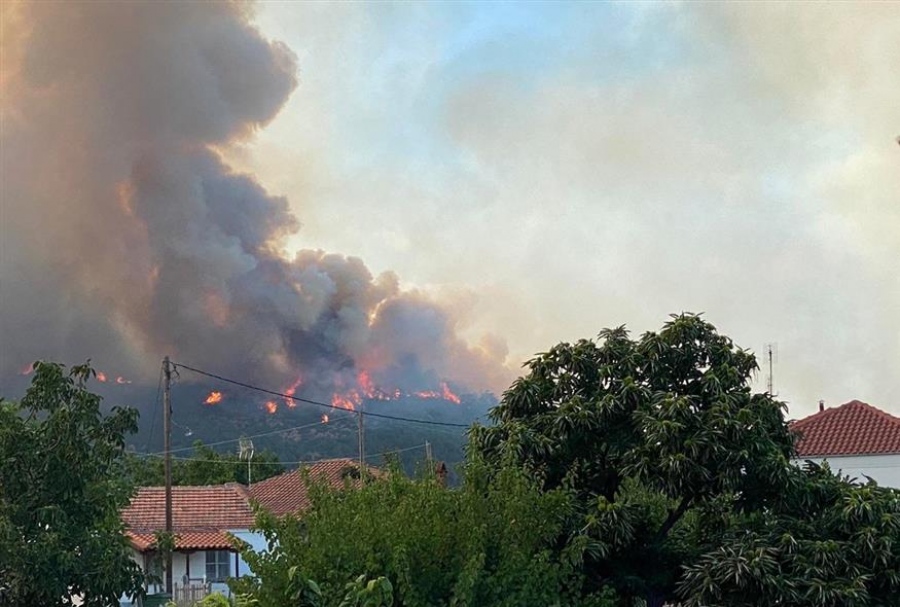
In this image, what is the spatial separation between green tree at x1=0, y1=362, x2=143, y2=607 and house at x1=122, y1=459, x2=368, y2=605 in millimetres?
20594

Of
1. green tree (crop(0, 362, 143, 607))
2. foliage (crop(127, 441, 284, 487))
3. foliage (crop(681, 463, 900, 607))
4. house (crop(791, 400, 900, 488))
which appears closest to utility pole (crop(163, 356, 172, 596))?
green tree (crop(0, 362, 143, 607))

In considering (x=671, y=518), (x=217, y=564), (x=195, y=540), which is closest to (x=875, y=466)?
(x=671, y=518)

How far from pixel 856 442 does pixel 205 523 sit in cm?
2766

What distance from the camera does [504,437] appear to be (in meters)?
17.3

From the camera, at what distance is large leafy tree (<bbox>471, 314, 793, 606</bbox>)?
15.8 m

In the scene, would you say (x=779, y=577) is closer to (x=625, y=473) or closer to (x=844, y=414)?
(x=625, y=473)

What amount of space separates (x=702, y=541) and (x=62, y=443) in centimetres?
1212

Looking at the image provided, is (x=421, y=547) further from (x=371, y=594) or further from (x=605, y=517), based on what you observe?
(x=605, y=517)

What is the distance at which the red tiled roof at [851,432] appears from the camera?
124 feet

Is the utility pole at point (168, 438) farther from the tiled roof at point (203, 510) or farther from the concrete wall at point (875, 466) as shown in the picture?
the concrete wall at point (875, 466)

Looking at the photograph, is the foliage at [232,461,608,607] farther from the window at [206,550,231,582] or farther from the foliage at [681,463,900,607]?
the window at [206,550,231,582]

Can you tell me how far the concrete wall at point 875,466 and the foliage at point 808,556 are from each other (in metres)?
21.8

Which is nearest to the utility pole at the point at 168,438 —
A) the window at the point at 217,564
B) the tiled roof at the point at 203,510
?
the tiled roof at the point at 203,510

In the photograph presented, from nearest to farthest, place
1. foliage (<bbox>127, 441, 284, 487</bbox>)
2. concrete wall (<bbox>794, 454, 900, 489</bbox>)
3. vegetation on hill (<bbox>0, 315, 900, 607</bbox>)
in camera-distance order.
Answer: vegetation on hill (<bbox>0, 315, 900, 607</bbox>)
concrete wall (<bbox>794, 454, 900, 489</bbox>)
foliage (<bbox>127, 441, 284, 487</bbox>)
